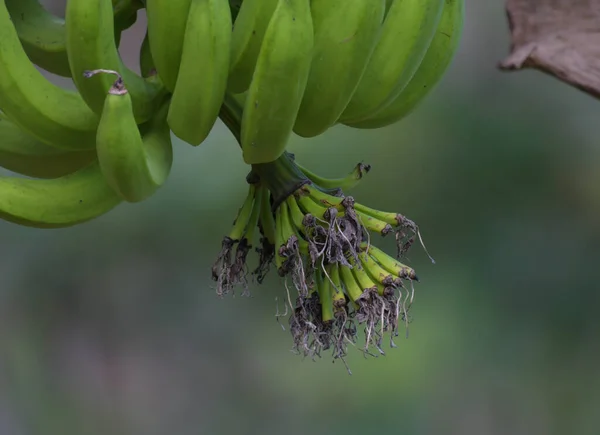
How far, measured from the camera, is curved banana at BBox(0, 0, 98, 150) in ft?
1.85

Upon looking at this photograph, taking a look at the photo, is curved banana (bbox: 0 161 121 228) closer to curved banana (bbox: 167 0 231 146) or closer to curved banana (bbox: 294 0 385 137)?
curved banana (bbox: 167 0 231 146)

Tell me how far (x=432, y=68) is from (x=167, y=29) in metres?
0.31

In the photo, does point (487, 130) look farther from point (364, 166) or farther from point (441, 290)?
Answer: point (364, 166)

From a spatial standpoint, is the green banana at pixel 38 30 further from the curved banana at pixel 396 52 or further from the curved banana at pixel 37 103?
the curved banana at pixel 396 52

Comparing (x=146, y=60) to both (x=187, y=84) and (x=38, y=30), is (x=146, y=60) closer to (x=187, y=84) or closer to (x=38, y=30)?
(x=38, y=30)

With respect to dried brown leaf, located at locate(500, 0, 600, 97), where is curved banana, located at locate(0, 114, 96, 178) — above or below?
below

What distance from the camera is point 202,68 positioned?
1.85 ft

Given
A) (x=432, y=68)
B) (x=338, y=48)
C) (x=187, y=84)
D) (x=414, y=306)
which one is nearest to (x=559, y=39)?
(x=432, y=68)


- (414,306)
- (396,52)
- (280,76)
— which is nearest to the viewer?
(280,76)

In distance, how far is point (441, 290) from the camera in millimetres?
1969

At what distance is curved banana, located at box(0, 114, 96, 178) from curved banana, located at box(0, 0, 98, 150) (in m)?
0.07

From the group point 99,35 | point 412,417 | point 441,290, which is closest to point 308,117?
point 99,35

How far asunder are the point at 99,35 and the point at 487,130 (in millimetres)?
1690

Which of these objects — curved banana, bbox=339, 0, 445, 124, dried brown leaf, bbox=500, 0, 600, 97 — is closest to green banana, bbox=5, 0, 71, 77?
curved banana, bbox=339, 0, 445, 124
